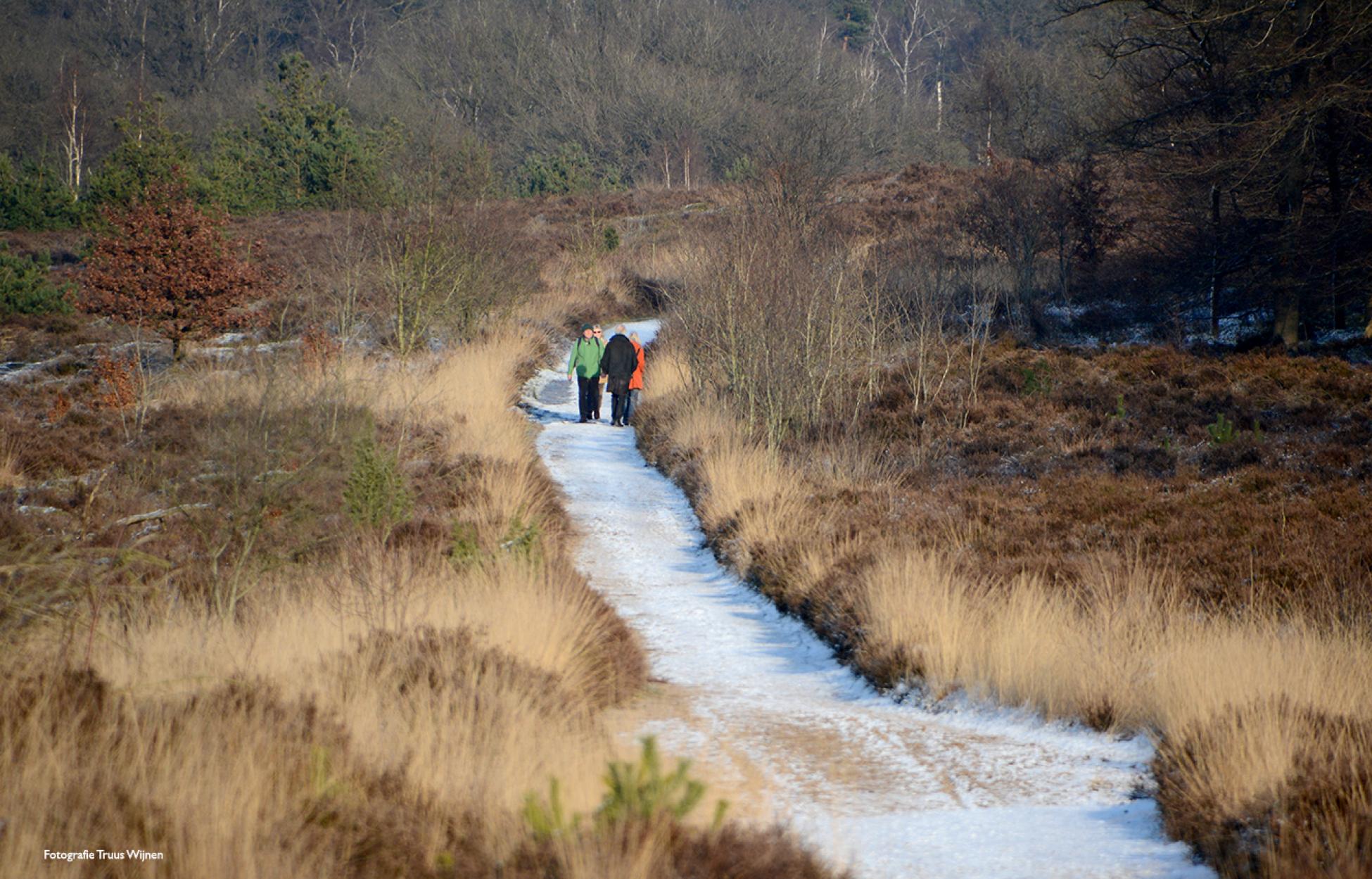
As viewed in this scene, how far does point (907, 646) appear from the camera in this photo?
6.59 metres

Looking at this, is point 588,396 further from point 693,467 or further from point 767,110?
point 767,110

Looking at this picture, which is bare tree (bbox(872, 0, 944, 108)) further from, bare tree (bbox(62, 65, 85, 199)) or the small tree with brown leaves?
the small tree with brown leaves

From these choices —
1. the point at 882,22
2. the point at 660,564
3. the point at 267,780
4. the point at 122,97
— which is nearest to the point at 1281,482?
the point at 660,564

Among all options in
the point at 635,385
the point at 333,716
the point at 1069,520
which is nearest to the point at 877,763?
the point at 333,716

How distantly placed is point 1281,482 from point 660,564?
7053 mm

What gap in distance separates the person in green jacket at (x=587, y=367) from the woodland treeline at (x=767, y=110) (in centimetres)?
522

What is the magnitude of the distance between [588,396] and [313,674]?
511 inches

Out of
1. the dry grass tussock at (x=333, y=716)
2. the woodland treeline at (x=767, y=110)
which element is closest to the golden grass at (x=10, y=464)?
the dry grass tussock at (x=333, y=716)

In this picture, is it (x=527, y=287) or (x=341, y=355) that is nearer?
(x=341, y=355)

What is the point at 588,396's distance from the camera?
17594 millimetres

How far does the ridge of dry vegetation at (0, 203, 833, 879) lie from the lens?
3.25 metres

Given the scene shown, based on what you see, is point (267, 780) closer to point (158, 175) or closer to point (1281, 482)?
point (1281, 482)

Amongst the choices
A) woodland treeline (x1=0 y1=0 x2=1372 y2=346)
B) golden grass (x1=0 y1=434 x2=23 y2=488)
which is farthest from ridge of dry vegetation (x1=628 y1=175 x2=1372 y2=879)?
golden grass (x1=0 y1=434 x2=23 y2=488)

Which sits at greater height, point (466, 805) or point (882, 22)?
point (882, 22)
